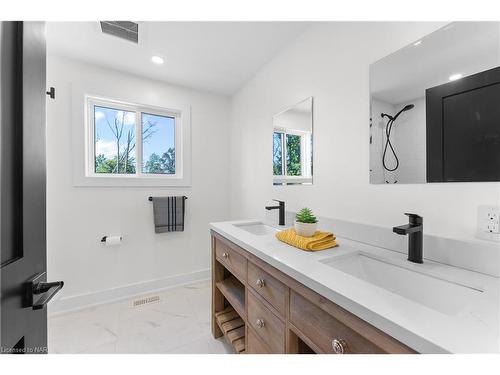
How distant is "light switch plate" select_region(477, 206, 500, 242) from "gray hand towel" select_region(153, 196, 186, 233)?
2.22 m

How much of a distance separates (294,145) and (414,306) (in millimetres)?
1286

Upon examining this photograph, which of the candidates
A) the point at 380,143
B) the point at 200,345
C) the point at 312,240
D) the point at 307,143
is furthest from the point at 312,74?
the point at 200,345

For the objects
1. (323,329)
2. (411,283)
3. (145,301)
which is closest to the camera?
(323,329)

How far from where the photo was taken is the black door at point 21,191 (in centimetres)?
46

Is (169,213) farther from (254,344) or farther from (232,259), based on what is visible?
(254,344)

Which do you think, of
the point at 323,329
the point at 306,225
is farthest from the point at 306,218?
the point at 323,329

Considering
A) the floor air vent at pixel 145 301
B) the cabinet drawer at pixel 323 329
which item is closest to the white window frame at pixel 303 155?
the cabinet drawer at pixel 323 329

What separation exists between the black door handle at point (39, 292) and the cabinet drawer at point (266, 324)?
29.6 inches

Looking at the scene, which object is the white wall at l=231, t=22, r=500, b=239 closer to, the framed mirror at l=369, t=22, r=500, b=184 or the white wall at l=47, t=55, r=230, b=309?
the framed mirror at l=369, t=22, r=500, b=184

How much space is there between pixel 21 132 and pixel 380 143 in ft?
4.42

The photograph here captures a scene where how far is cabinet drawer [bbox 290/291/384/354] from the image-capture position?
550mm

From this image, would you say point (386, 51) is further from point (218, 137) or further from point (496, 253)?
point (218, 137)

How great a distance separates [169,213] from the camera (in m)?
2.24

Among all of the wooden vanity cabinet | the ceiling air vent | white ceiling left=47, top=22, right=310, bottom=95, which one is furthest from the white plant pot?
the ceiling air vent
